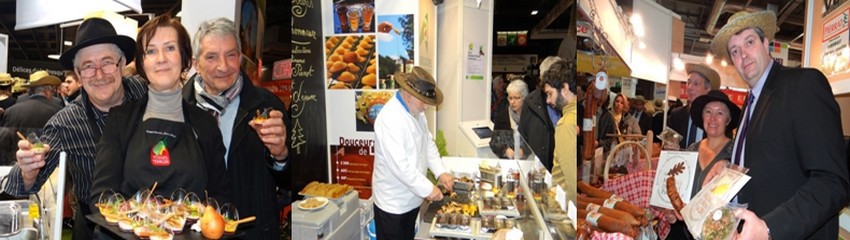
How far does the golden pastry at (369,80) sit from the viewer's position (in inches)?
84.4

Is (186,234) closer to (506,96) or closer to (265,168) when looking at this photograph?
(265,168)

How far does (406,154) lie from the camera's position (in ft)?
6.83

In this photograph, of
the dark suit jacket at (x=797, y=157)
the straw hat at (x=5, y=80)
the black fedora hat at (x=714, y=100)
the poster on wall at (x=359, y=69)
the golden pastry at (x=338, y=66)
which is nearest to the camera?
the dark suit jacket at (x=797, y=157)

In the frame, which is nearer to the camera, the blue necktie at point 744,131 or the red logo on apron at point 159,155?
the blue necktie at point 744,131

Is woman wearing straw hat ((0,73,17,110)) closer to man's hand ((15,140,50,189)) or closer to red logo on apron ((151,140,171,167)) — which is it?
man's hand ((15,140,50,189))

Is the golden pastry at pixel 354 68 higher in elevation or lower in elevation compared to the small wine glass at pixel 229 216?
higher

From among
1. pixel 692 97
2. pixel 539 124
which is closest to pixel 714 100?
pixel 692 97

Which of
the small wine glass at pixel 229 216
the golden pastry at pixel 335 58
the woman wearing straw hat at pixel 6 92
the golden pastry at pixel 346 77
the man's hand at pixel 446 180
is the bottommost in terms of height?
the small wine glass at pixel 229 216

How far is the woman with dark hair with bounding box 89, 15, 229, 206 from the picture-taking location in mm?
1817

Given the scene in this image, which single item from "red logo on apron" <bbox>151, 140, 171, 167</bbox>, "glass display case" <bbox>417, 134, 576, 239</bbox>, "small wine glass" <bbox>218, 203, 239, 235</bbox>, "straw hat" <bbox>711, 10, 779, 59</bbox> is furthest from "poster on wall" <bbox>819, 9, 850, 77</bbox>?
"red logo on apron" <bbox>151, 140, 171, 167</bbox>

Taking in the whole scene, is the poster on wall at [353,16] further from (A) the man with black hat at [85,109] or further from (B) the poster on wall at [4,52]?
(B) the poster on wall at [4,52]

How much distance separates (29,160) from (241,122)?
80 centimetres

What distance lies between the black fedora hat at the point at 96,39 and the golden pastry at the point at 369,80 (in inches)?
35.5

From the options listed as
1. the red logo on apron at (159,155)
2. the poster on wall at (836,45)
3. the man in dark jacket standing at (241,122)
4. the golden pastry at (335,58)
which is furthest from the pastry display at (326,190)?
the poster on wall at (836,45)
